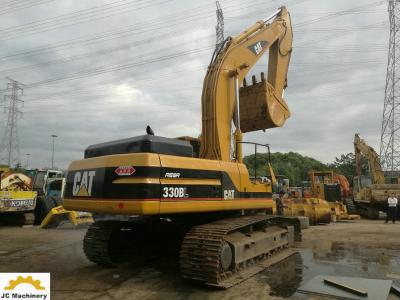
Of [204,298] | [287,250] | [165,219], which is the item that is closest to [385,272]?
[287,250]

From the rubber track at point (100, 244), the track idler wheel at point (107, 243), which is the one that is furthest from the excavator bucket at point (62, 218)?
the rubber track at point (100, 244)

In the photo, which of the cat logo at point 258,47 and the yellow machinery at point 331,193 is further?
the yellow machinery at point 331,193

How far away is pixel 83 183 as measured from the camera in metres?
6.25

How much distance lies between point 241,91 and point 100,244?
Answer: 168 inches

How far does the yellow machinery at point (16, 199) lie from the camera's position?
15094 mm

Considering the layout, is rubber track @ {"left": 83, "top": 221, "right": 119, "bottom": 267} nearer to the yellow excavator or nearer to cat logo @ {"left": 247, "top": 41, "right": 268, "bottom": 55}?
the yellow excavator

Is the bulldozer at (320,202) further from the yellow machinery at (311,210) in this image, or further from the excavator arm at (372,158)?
the excavator arm at (372,158)

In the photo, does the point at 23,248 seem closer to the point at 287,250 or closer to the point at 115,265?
the point at 115,265

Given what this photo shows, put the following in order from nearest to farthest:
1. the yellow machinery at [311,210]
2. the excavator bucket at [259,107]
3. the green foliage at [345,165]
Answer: the excavator bucket at [259,107] → the yellow machinery at [311,210] → the green foliage at [345,165]

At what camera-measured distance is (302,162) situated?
90188 millimetres

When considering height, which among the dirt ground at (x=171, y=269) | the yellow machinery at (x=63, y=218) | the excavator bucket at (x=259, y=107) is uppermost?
the excavator bucket at (x=259, y=107)

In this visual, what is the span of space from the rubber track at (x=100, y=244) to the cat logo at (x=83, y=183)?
1153mm

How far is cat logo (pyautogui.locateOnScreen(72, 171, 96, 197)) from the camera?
607 cm

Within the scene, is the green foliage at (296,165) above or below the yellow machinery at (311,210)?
above
